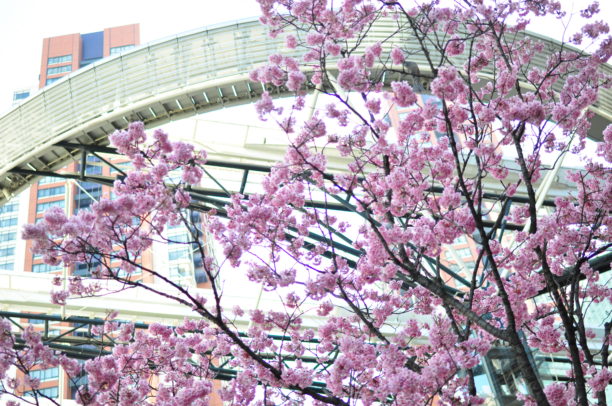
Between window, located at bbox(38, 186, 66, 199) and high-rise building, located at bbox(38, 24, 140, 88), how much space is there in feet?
72.3

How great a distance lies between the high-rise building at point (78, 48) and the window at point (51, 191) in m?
22.0

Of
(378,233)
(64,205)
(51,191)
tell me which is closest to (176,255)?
(51,191)

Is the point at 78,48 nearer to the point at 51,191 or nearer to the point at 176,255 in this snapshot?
the point at 51,191

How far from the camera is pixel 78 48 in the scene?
9225 centimetres

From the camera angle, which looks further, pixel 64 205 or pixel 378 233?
pixel 64 205

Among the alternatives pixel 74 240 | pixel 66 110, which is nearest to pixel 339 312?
pixel 66 110

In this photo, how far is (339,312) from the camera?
12.2 meters

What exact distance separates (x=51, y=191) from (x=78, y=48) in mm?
27660

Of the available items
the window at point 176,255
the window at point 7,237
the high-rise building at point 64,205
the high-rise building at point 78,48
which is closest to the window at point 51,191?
the high-rise building at point 64,205

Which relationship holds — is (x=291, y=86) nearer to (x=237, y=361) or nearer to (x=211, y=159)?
(x=237, y=361)

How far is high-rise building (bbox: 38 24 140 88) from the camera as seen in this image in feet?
299

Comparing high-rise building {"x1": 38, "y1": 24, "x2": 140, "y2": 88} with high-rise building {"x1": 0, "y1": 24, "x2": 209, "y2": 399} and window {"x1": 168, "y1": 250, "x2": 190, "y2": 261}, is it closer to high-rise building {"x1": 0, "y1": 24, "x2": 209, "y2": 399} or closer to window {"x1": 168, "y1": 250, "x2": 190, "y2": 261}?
high-rise building {"x1": 0, "y1": 24, "x2": 209, "y2": 399}

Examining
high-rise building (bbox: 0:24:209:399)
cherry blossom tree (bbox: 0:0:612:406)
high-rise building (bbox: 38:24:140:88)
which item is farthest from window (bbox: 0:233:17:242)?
cherry blossom tree (bbox: 0:0:612:406)

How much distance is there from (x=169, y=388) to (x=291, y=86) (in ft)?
9.64
